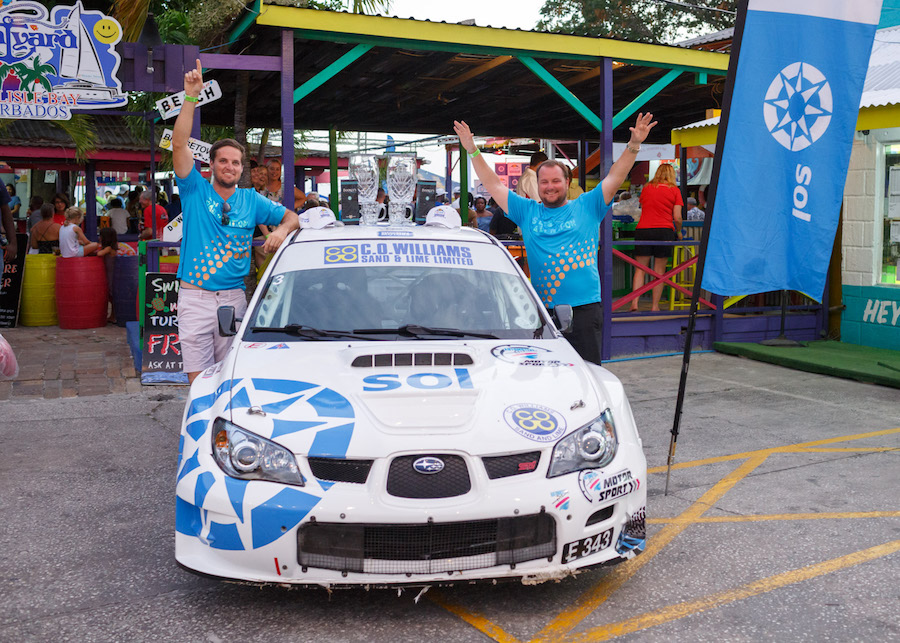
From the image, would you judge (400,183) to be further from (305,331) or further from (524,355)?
(524,355)

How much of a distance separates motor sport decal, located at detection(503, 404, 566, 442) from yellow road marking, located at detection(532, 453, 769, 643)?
2.37 ft

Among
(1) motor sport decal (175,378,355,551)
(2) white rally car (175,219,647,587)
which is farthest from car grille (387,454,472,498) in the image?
(1) motor sport decal (175,378,355,551)

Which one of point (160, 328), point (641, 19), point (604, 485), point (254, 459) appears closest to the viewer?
point (254, 459)

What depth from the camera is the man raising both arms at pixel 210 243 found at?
5.50m

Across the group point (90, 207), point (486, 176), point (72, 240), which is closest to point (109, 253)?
point (72, 240)

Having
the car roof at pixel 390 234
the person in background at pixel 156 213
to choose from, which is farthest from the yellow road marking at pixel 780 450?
the person in background at pixel 156 213

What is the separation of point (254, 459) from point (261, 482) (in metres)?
0.11

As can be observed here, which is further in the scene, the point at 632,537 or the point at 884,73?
the point at 884,73

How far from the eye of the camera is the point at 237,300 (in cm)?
569

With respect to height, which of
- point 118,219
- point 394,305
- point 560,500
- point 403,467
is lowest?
point 118,219

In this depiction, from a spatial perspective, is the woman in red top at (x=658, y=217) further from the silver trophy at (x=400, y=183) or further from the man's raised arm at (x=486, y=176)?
the man's raised arm at (x=486, y=176)

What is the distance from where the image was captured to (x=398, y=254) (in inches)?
193

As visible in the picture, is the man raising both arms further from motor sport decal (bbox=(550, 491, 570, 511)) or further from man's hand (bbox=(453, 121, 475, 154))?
motor sport decal (bbox=(550, 491, 570, 511))

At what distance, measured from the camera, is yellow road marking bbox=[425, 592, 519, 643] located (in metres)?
3.43
